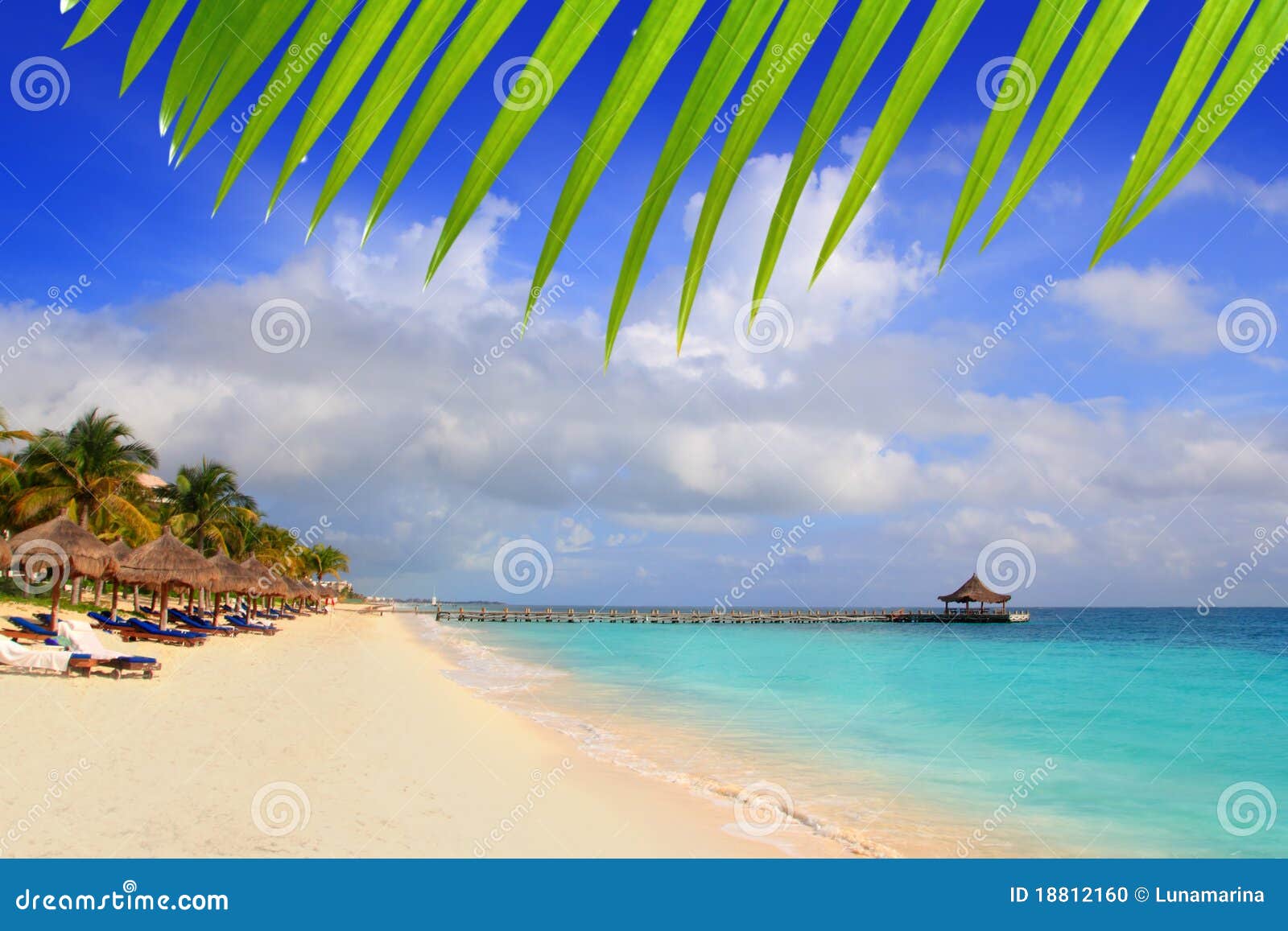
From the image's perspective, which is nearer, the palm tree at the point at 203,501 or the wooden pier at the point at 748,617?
the palm tree at the point at 203,501

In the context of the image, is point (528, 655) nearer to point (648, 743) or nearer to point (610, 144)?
point (648, 743)

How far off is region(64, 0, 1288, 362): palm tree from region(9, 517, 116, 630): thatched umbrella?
2246 centimetres

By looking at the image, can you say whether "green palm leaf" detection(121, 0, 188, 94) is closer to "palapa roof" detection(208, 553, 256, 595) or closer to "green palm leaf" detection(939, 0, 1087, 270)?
"green palm leaf" detection(939, 0, 1087, 270)

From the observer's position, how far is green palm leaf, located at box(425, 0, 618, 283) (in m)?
0.27

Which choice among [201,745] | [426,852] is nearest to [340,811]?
[426,852]

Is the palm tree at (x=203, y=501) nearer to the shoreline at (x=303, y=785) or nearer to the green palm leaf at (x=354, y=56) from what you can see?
the shoreline at (x=303, y=785)

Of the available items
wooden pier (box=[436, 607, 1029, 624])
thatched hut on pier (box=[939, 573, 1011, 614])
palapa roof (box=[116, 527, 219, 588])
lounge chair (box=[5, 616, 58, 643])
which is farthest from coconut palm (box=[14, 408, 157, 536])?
thatched hut on pier (box=[939, 573, 1011, 614])

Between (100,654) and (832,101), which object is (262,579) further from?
(832,101)

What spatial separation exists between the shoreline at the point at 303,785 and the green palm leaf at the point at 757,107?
8.96m

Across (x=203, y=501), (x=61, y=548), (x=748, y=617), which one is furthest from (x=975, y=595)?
(x=61, y=548)

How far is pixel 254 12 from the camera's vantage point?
27cm

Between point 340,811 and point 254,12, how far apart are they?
34.1ft

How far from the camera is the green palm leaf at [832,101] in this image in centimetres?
28

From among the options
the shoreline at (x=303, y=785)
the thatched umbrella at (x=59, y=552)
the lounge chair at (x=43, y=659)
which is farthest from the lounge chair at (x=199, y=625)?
the lounge chair at (x=43, y=659)
